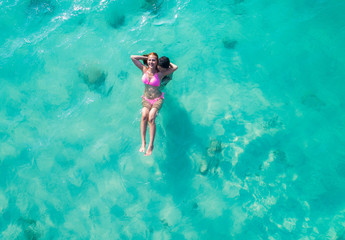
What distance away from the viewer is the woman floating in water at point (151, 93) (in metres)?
7.85

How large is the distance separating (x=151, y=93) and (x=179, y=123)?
154 centimetres

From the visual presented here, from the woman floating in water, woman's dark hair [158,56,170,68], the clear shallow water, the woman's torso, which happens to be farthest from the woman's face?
the clear shallow water

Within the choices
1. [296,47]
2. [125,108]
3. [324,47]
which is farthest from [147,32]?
[324,47]

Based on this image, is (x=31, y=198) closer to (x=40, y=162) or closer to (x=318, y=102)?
(x=40, y=162)

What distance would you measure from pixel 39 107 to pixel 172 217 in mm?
5931

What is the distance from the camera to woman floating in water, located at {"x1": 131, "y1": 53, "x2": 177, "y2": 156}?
309 inches

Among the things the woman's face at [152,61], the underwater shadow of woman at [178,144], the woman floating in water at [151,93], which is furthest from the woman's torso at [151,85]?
the underwater shadow of woman at [178,144]

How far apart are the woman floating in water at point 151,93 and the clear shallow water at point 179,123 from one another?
38.9 inches

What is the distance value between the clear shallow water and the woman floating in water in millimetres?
989

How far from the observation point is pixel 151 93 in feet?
27.2

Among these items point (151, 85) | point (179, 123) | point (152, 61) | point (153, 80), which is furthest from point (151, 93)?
point (179, 123)

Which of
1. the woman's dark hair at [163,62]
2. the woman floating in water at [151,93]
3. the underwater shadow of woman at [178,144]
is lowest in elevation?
the underwater shadow of woman at [178,144]

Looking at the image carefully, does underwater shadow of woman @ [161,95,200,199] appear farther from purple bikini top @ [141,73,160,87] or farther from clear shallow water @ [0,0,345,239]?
purple bikini top @ [141,73,160,87]

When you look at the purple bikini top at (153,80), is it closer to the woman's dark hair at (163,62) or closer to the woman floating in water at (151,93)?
the woman floating in water at (151,93)
